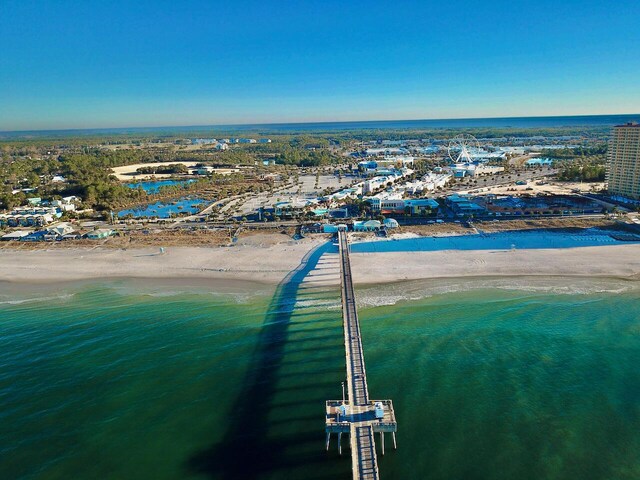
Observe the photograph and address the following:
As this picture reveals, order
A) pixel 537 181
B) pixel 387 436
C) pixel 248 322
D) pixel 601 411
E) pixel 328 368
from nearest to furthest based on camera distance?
pixel 387 436
pixel 601 411
pixel 328 368
pixel 248 322
pixel 537 181

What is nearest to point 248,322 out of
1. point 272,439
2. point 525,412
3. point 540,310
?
point 272,439

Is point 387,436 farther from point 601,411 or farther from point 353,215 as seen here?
point 353,215

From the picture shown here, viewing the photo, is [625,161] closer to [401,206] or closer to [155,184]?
[401,206]

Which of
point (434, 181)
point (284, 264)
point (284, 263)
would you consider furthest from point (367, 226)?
point (434, 181)

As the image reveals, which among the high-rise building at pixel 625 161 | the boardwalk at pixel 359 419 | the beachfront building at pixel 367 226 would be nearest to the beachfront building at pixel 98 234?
the beachfront building at pixel 367 226

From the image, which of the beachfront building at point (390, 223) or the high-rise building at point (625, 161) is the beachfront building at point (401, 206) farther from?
the high-rise building at point (625, 161)

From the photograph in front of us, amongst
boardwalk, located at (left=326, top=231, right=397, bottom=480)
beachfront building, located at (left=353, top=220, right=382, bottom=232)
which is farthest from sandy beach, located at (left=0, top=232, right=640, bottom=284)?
boardwalk, located at (left=326, top=231, right=397, bottom=480)

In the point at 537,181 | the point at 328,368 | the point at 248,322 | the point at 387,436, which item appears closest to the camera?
the point at 387,436

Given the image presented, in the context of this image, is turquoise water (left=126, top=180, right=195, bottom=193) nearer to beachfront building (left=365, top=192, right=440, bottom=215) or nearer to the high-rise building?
beachfront building (left=365, top=192, right=440, bottom=215)
